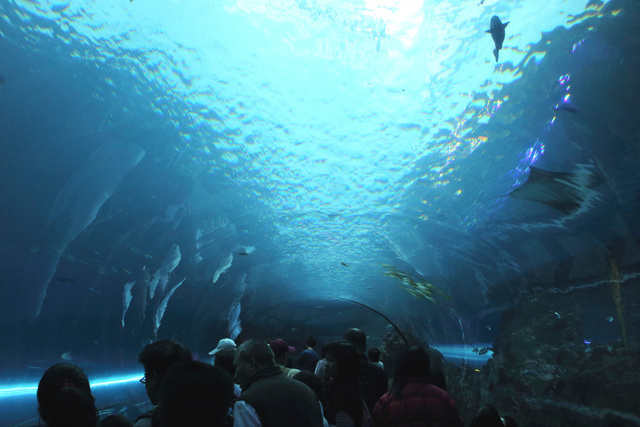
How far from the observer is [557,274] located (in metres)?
9.25

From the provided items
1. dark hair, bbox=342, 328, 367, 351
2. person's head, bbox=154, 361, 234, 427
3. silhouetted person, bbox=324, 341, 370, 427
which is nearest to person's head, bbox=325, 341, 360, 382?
silhouetted person, bbox=324, 341, 370, 427

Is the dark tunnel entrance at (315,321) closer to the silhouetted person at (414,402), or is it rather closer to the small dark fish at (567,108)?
the small dark fish at (567,108)

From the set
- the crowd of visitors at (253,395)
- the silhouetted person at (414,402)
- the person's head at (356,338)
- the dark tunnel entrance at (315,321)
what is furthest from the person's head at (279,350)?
the dark tunnel entrance at (315,321)

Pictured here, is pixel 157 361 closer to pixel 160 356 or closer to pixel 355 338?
pixel 160 356

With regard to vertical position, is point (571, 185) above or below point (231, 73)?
below

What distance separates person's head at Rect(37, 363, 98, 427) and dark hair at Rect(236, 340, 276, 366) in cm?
108

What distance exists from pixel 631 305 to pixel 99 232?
12.1 meters

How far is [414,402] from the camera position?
3371 millimetres

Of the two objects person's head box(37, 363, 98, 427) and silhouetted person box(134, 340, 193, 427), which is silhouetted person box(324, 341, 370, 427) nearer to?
silhouetted person box(134, 340, 193, 427)

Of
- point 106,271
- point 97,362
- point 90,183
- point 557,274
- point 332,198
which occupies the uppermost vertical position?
point 332,198

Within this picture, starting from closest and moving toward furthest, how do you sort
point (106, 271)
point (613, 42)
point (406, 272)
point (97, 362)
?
point (613, 42) < point (106, 271) < point (97, 362) < point (406, 272)

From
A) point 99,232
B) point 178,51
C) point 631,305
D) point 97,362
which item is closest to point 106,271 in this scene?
point 99,232

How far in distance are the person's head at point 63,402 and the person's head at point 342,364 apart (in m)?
2.10

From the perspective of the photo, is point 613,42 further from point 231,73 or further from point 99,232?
point 99,232
